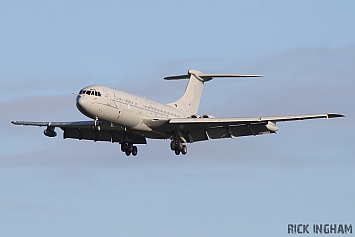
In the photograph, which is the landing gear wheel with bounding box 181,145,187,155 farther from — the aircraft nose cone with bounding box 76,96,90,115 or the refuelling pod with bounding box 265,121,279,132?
the aircraft nose cone with bounding box 76,96,90,115

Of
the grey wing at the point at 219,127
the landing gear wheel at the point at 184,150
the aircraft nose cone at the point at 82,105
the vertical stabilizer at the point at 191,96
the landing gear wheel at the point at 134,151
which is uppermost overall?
the vertical stabilizer at the point at 191,96

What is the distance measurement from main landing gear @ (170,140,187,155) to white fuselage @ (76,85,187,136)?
7.90 ft

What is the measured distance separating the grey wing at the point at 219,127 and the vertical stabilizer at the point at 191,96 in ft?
15.6

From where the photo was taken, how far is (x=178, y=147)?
163 feet

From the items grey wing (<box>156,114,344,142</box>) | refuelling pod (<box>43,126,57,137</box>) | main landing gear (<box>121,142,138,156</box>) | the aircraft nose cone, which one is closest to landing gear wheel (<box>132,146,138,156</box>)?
main landing gear (<box>121,142,138,156</box>)

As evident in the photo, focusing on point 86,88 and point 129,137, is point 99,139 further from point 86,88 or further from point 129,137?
point 86,88

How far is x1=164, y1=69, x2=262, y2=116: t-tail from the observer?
55.1 meters

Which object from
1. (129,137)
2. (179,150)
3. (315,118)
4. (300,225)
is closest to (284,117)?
(315,118)

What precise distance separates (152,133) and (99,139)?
6.18 metres

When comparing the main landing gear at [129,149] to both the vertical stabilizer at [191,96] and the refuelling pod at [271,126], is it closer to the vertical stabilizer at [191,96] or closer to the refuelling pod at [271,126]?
the vertical stabilizer at [191,96]

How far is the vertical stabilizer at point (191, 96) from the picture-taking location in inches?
2157

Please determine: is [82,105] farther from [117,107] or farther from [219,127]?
[219,127]

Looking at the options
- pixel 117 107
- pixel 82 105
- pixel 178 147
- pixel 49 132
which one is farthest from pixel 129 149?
pixel 82 105

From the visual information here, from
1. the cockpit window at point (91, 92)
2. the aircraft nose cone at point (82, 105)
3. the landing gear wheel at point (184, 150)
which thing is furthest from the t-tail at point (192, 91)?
the aircraft nose cone at point (82, 105)
